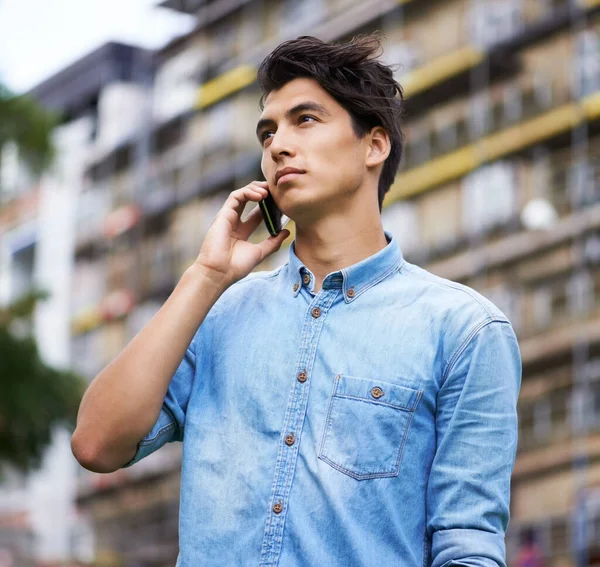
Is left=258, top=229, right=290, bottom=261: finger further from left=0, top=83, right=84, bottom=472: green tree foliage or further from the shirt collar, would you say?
left=0, top=83, right=84, bottom=472: green tree foliage

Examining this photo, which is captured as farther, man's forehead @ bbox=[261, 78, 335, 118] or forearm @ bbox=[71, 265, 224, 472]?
man's forehead @ bbox=[261, 78, 335, 118]

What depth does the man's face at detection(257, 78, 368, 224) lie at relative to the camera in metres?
2.33

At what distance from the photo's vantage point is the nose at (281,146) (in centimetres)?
234

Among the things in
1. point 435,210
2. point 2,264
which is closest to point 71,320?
point 435,210

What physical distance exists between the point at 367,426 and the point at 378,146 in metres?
0.59

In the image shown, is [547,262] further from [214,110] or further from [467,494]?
[467,494]

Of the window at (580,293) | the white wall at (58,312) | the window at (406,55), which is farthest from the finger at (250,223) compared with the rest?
the white wall at (58,312)

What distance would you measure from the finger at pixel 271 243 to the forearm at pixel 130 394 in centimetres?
25

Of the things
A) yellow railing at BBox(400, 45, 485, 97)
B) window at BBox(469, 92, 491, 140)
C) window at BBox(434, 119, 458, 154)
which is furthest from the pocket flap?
window at BBox(434, 119, 458, 154)

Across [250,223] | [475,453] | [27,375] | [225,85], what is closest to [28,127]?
[27,375]

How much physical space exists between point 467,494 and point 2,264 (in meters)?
7.80

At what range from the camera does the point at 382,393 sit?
2.16 metres

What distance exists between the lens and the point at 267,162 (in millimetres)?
2391

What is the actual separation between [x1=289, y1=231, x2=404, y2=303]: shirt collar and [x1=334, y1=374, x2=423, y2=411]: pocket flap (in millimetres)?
194
